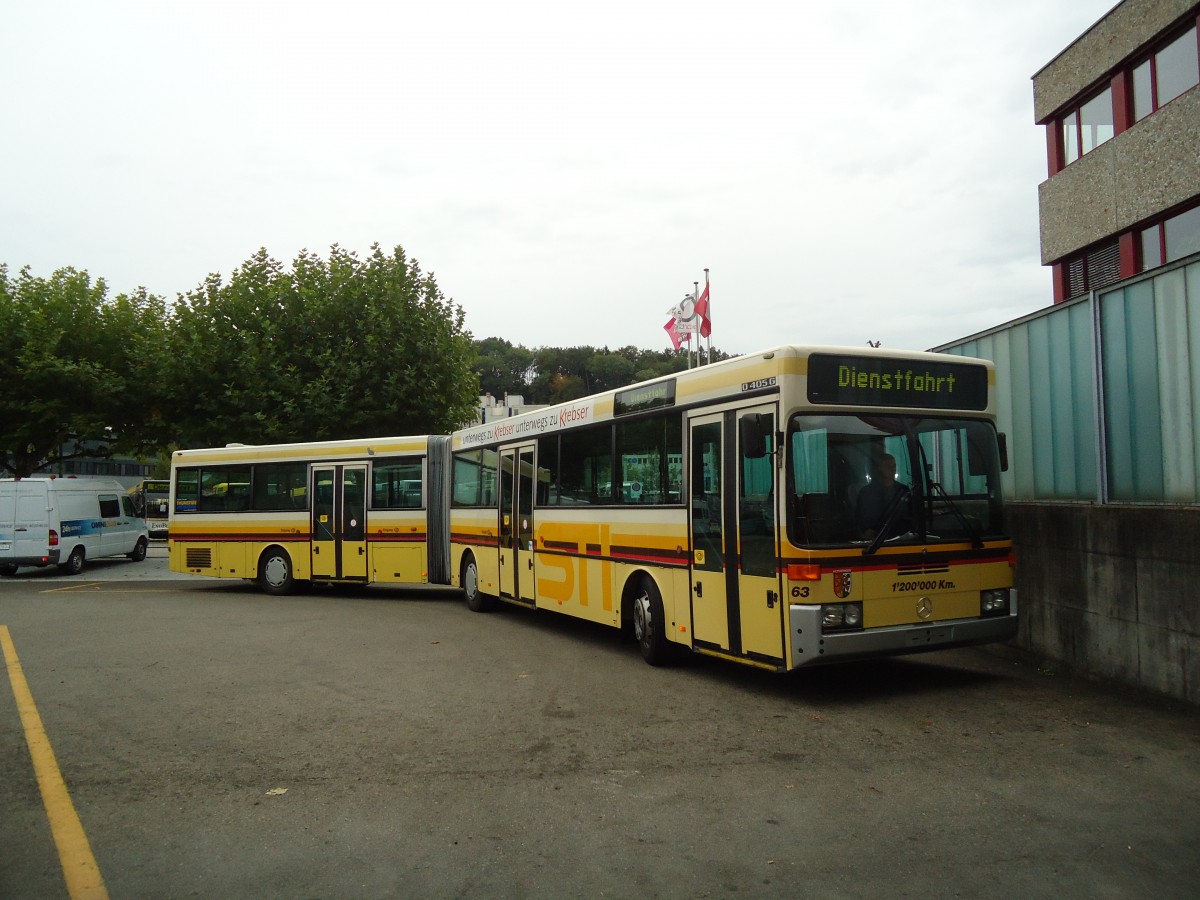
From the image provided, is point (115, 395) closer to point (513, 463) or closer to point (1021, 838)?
point (513, 463)

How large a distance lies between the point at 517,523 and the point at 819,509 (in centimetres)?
647

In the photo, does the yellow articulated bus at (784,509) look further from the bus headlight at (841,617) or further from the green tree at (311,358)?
the green tree at (311,358)

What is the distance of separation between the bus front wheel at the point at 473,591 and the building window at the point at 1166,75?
1395cm

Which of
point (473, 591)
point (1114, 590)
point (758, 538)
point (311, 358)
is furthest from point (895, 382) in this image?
point (311, 358)

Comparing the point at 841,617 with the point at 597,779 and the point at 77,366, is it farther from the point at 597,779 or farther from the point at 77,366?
the point at 77,366

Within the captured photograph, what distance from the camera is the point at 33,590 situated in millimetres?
21109

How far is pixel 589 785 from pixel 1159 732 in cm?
422

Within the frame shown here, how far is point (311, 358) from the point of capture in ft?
93.4

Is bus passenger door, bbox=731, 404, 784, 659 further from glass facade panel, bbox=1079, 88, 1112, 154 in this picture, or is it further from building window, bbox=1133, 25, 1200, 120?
glass facade panel, bbox=1079, 88, 1112, 154

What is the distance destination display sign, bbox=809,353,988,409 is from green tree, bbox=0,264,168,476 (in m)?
25.4

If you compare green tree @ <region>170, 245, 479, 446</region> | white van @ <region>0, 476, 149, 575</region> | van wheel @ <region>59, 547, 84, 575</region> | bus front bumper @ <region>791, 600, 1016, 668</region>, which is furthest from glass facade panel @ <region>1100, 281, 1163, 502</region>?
van wheel @ <region>59, 547, 84, 575</region>

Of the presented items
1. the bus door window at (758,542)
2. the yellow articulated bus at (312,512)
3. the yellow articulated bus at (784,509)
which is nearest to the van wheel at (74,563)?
the yellow articulated bus at (312,512)

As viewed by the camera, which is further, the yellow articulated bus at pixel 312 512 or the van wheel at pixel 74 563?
the van wheel at pixel 74 563

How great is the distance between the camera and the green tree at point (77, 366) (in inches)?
1142
